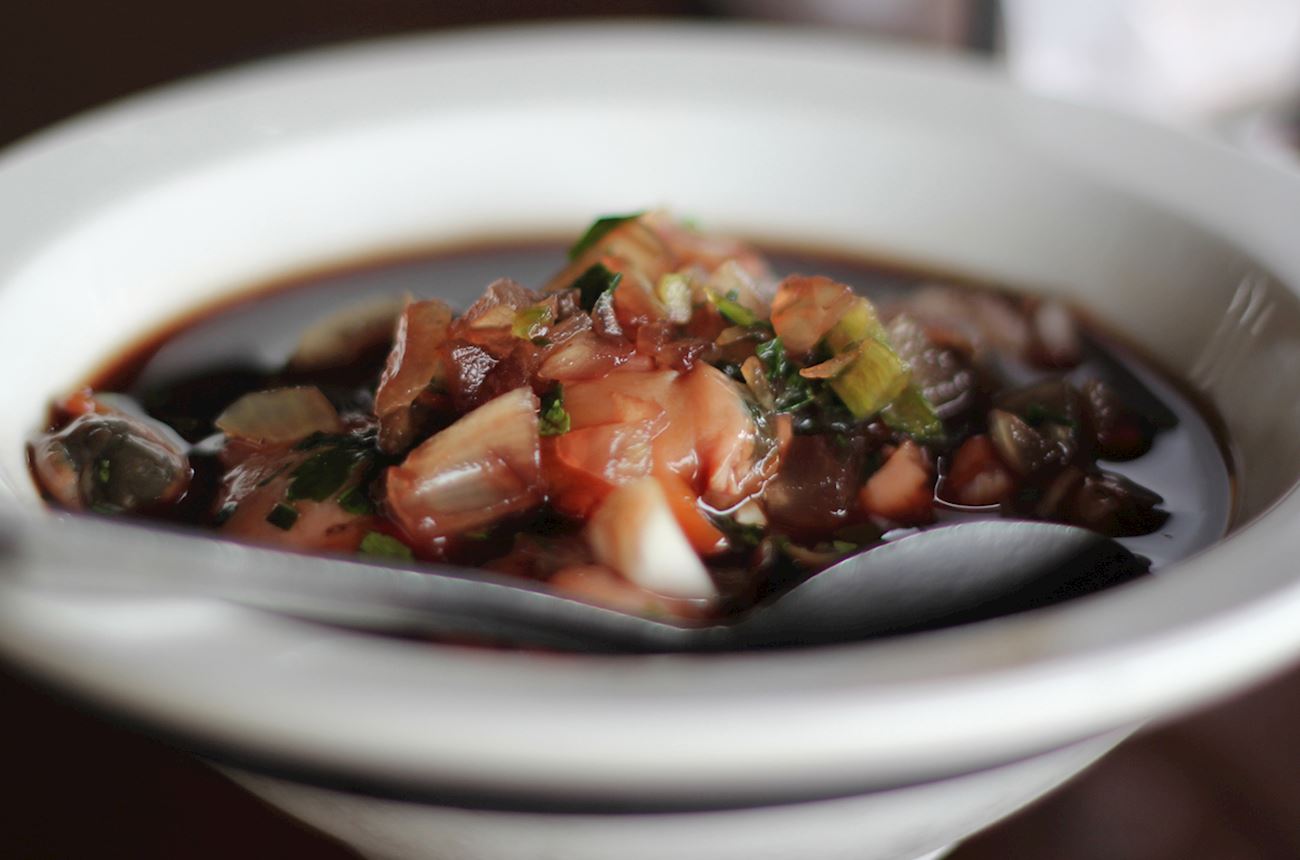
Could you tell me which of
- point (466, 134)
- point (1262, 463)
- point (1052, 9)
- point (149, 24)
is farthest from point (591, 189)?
point (1052, 9)

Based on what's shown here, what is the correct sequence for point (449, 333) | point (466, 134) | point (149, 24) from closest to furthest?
point (449, 333) < point (466, 134) < point (149, 24)

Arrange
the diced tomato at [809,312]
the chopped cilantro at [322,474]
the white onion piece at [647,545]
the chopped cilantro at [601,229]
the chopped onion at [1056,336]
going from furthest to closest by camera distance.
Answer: the chopped onion at [1056,336] < the chopped cilantro at [601,229] < the diced tomato at [809,312] < the chopped cilantro at [322,474] < the white onion piece at [647,545]

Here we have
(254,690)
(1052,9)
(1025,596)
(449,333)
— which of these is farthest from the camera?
(1052,9)

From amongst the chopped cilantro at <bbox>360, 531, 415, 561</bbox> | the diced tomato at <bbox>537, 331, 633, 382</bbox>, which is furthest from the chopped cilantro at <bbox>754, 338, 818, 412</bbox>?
the chopped cilantro at <bbox>360, 531, 415, 561</bbox>

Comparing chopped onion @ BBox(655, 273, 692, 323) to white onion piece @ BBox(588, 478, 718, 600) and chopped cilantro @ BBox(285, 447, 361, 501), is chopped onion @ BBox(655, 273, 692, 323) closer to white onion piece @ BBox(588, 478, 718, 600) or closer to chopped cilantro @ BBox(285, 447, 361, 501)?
white onion piece @ BBox(588, 478, 718, 600)

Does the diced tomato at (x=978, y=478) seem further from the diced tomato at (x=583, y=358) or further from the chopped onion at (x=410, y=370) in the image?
the chopped onion at (x=410, y=370)

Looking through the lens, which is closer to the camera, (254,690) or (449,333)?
(254,690)

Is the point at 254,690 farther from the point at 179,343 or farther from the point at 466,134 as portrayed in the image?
the point at 466,134

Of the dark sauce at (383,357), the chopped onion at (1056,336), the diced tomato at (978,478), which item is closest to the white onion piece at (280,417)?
the dark sauce at (383,357)
